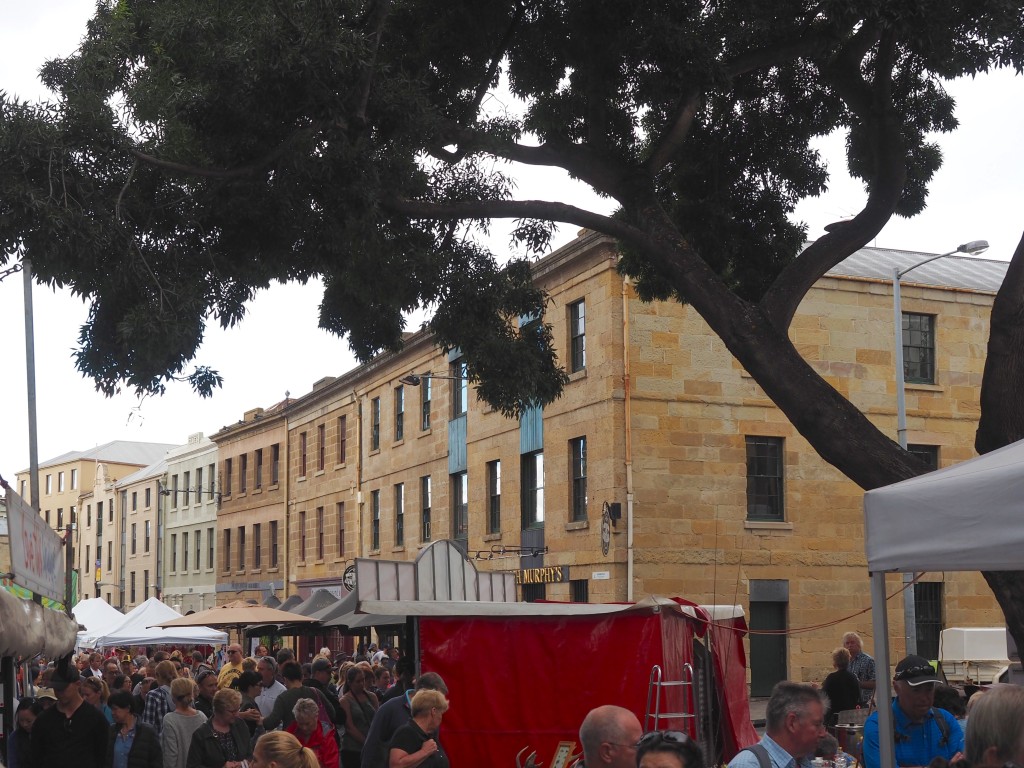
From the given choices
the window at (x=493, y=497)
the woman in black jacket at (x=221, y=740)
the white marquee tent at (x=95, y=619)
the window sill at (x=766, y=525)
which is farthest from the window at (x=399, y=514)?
the woman in black jacket at (x=221, y=740)

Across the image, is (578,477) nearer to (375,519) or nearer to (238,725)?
(375,519)

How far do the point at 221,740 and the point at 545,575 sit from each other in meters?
21.5

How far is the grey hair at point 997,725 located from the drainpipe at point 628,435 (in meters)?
23.1

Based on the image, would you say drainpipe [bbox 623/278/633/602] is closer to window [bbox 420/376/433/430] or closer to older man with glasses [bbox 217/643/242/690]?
window [bbox 420/376/433/430]

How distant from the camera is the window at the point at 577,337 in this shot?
29812mm

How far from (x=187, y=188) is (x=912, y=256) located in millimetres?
26325

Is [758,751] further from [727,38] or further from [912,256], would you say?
[912,256]

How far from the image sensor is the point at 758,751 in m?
5.25

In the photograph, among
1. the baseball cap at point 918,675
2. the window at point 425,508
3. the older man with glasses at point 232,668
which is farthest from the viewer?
the window at point 425,508

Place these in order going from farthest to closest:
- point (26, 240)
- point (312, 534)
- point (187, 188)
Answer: point (312, 534) < point (187, 188) < point (26, 240)

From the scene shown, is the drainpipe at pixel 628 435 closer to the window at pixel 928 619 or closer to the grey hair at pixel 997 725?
the window at pixel 928 619

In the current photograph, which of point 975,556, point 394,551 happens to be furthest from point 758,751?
point 394,551

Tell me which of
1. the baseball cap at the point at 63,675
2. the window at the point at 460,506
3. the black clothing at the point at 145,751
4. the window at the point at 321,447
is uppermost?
the window at the point at 321,447

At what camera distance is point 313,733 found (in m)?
10.2
